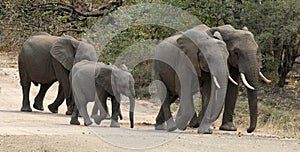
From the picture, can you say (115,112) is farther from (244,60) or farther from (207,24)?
(207,24)

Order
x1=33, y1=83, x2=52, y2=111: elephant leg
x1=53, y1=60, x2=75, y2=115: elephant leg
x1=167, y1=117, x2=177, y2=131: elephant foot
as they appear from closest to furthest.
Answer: x1=167, y1=117, x2=177, y2=131: elephant foot < x1=53, y1=60, x2=75, y2=115: elephant leg < x1=33, y1=83, x2=52, y2=111: elephant leg

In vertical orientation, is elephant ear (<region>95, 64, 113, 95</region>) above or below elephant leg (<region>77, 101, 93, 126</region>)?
above

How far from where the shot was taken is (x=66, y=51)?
62.2 ft

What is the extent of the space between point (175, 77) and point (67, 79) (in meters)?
3.99

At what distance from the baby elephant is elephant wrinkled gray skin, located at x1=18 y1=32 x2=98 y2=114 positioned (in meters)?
1.77

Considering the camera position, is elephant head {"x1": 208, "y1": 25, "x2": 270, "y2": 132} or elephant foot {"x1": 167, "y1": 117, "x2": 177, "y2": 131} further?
elephant head {"x1": 208, "y1": 25, "x2": 270, "y2": 132}

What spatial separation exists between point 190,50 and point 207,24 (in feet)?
36.5

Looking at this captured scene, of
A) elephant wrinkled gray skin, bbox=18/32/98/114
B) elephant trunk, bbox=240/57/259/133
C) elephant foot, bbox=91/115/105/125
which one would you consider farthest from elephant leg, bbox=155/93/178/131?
elephant wrinkled gray skin, bbox=18/32/98/114

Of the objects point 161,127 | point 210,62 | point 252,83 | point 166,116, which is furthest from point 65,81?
point 210,62

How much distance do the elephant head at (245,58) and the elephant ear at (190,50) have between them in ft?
2.81

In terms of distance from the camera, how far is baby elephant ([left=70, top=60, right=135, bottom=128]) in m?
15.1

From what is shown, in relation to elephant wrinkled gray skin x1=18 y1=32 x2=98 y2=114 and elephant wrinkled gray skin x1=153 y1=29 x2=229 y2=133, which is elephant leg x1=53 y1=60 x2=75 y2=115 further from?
elephant wrinkled gray skin x1=153 y1=29 x2=229 y2=133

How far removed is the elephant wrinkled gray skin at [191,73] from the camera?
14836 mm

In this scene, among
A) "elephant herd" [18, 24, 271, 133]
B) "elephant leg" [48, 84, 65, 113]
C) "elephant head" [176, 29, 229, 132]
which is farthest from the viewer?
"elephant leg" [48, 84, 65, 113]
